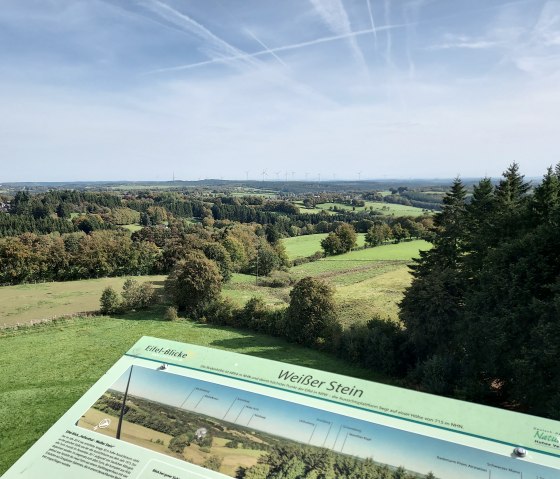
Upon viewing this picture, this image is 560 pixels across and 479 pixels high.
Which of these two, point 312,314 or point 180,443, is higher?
point 180,443

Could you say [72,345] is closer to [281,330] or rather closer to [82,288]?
[281,330]

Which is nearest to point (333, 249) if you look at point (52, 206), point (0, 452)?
point (0, 452)

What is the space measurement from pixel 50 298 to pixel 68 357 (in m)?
21.7

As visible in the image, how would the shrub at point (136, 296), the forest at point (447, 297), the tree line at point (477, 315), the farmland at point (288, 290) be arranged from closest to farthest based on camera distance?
the tree line at point (477, 315), the forest at point (447, 297), the farmland at point (288, 290), the shrub at point (136, 296)

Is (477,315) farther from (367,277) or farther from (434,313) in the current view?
(367,277)

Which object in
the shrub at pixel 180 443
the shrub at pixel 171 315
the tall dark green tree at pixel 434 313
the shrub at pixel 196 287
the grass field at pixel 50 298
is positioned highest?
the shrub at pixel 180 443

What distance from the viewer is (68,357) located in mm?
23203

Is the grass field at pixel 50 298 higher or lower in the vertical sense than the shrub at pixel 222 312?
lower

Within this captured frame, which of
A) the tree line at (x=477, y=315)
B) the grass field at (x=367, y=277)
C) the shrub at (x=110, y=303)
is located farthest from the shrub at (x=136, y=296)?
the grass field at (x=367, y=277)

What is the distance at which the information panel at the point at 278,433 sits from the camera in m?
6.30

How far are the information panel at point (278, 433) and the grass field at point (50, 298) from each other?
3094cm

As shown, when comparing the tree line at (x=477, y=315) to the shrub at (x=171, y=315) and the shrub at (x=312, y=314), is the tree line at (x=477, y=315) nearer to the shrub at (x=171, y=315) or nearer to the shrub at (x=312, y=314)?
the shrub at (x=312, y=314)

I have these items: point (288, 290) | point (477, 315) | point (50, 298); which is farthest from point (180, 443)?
point (50, 298)

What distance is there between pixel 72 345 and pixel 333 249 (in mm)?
51645
